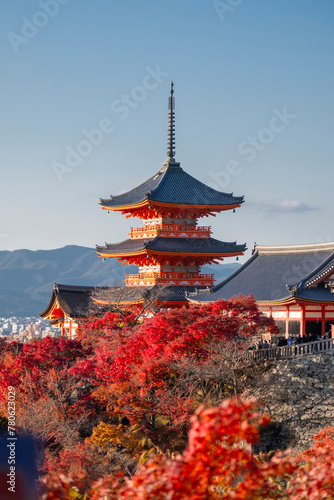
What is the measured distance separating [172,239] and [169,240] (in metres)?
0.22

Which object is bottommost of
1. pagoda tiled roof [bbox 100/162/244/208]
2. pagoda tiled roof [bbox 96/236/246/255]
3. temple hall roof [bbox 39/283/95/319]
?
temple hall roof [bbox 39/283/95/319]

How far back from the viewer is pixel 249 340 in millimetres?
25250

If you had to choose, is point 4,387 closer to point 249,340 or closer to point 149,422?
point 149,422

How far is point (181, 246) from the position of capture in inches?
1471

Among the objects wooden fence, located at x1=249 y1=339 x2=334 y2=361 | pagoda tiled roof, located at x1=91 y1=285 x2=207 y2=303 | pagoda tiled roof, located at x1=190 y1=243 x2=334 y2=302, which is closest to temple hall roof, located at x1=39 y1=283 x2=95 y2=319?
pagoda tiled roof, located at x1=91 y1=285 x2=207 y2=303

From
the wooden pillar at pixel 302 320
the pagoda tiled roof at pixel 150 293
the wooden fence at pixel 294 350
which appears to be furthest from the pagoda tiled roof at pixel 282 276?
the wooden fence at pixel 294 350

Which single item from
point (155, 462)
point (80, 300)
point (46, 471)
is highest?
point (80, 300)

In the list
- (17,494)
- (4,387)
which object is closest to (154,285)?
(4,387)

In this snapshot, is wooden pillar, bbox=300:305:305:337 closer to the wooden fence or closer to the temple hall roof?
the wooden fence

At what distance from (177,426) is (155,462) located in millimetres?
17126

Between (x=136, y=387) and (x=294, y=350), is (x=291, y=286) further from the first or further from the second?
(x=136, y=387)

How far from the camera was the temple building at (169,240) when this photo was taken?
36.9 metres

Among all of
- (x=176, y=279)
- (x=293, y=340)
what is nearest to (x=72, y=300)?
(x=176, y=279)

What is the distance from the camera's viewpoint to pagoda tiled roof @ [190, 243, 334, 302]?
27.9 m
